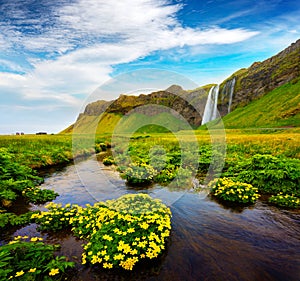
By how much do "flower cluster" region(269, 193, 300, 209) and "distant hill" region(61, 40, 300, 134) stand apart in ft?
27.5

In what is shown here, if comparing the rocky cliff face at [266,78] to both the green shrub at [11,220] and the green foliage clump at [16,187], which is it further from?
the green shrub at [11,220]

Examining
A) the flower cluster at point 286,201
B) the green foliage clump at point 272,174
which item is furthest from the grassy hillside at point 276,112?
the flower cluster at point 286,201

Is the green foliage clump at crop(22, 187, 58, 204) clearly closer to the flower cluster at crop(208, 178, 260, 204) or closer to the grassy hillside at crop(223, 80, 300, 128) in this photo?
the flower cluster at crop(208, 178, 260, 204)

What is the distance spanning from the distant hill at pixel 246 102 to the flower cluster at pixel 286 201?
27.5 ft

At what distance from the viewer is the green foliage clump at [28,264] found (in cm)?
559

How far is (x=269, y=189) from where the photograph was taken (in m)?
14.1

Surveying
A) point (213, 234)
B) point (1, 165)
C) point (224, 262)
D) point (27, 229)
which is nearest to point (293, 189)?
point (213, 234)

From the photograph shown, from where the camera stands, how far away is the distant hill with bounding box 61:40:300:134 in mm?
17831

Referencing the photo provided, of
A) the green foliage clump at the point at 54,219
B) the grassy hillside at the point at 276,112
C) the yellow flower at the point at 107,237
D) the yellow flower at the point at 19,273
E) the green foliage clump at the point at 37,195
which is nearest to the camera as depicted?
the yellow flower at the point at 19,273

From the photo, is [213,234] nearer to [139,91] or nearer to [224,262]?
[224,262]

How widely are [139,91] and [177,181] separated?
7244 millimetres

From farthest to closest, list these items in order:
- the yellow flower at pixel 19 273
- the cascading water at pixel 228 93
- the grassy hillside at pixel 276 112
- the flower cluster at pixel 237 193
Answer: the cascading water at pixel 228 93 → the grassy hillside at pixel 276 112 → the flower cluster at pixel 237 193 → the yellow flower at pixel 19 273

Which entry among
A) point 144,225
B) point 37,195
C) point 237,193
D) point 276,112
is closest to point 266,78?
point 276,112

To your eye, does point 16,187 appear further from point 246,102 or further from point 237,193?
point 246,102
